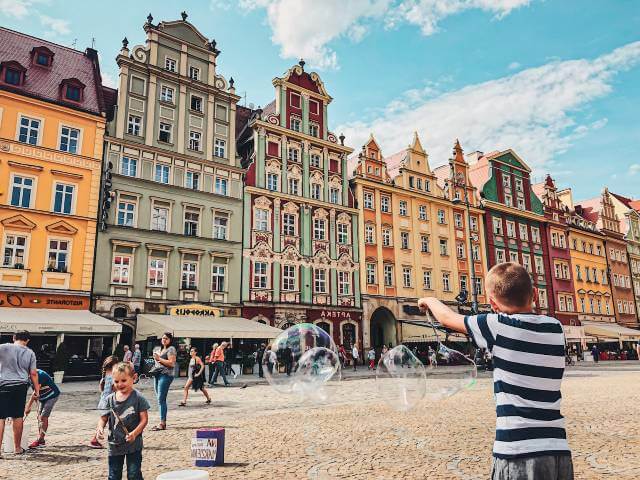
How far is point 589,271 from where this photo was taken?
2000 inches

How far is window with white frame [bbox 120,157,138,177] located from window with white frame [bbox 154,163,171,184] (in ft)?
3.66

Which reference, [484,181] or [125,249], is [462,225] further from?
[125,249]

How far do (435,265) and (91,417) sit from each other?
30.1m

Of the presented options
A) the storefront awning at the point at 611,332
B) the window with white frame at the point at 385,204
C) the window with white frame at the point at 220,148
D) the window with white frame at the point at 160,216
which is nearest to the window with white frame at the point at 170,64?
the window with white frame at the point at 220,148

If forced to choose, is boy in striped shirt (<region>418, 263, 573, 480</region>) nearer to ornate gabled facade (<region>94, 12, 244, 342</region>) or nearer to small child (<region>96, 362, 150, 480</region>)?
small child (<region>96, 362, 150, 480</region>)

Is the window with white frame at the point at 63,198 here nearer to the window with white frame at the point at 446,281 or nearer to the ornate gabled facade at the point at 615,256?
the window with white frame at the point at 446,281

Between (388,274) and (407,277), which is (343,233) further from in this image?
(407,277)

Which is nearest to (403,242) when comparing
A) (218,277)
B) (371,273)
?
(371,273)

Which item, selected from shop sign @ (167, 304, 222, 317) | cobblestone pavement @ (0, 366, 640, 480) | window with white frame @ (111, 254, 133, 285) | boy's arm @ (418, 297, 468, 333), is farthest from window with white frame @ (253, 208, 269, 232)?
boy's arm @ (418, 297, 468, 333)

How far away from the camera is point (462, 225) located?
4081 centimetres

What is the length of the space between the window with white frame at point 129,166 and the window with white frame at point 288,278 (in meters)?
10.2

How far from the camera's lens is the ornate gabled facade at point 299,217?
29953 millimetres

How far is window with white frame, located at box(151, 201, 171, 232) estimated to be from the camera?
87.3 ft

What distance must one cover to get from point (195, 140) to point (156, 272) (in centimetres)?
826
